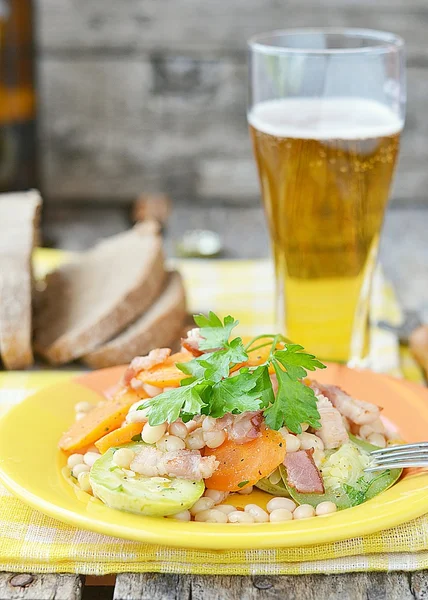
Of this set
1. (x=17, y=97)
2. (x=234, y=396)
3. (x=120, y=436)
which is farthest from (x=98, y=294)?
(x=17, y=97)

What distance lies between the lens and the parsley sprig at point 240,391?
5.56 feet

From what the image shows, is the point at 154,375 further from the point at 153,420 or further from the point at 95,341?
the point at 95,341

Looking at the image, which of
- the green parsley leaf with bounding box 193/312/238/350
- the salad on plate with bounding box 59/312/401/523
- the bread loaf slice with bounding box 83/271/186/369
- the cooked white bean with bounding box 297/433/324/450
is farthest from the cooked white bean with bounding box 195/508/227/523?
the bread loaf slice with bounding box 83/271/186/369

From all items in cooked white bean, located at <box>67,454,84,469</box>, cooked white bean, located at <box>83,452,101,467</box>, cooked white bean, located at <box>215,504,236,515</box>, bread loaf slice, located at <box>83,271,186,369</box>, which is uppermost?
cooked white bean, located at <box>83,452,101,467</box>

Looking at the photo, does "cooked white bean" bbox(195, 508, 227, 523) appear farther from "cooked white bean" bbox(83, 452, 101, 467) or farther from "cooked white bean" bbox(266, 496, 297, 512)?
"cooked white bean" bbox(83, 452, 101, 467)

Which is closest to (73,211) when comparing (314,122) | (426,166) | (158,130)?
(158,130)

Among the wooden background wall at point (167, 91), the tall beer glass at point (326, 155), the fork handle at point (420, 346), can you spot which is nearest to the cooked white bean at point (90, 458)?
the tall beer glass at point (326, 155)

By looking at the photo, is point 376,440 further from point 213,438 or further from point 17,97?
point 17,97

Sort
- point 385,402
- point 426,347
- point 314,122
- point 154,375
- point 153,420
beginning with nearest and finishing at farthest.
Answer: point 153,420 < point 154,375 < point 385,402 < point 314,122 < point 426,347

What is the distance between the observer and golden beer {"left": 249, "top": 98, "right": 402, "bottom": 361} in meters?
2.48

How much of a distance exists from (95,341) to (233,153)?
2562 millimetres

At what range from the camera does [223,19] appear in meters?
4.82

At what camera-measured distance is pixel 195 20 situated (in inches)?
190

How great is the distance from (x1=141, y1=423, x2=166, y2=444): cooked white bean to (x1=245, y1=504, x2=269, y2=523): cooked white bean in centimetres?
21
